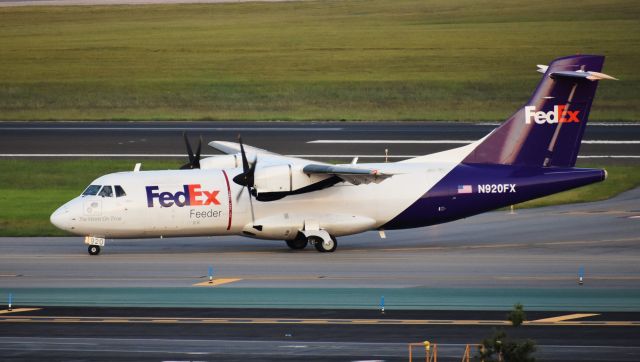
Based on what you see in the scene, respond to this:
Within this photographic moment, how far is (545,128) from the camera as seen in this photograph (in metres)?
39.5

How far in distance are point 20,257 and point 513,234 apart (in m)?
17.0

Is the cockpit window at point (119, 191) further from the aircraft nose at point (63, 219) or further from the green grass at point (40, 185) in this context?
the green grass at point (40, 185)

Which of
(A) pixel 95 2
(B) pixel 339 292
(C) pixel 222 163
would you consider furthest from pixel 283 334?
(A) pixel 95 2

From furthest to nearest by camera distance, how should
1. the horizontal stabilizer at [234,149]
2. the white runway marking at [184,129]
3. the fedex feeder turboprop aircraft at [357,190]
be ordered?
the white runway marking at [184,129] < the horizontal stabilizer at [234,149] < the fedex feeder turboprop aircraft at [357,190]

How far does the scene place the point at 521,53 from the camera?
338 feet

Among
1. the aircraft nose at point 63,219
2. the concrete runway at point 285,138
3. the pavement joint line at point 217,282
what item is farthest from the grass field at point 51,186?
the pavement joint line at point 217,282

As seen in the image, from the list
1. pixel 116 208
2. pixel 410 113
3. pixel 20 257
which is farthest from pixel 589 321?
pixel 410 113

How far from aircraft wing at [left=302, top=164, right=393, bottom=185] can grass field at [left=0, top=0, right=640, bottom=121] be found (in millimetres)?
42112

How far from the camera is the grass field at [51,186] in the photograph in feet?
154

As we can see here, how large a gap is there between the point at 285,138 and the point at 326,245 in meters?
29.1

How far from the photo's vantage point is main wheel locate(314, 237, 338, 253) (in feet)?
129

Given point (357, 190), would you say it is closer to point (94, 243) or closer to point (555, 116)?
point (555, 116)

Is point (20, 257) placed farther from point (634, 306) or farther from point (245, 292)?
point (634, 306)

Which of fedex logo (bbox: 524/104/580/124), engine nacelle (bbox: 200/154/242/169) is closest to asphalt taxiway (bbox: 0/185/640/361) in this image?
engine nacelle (bbox: 200/154/242/169)
